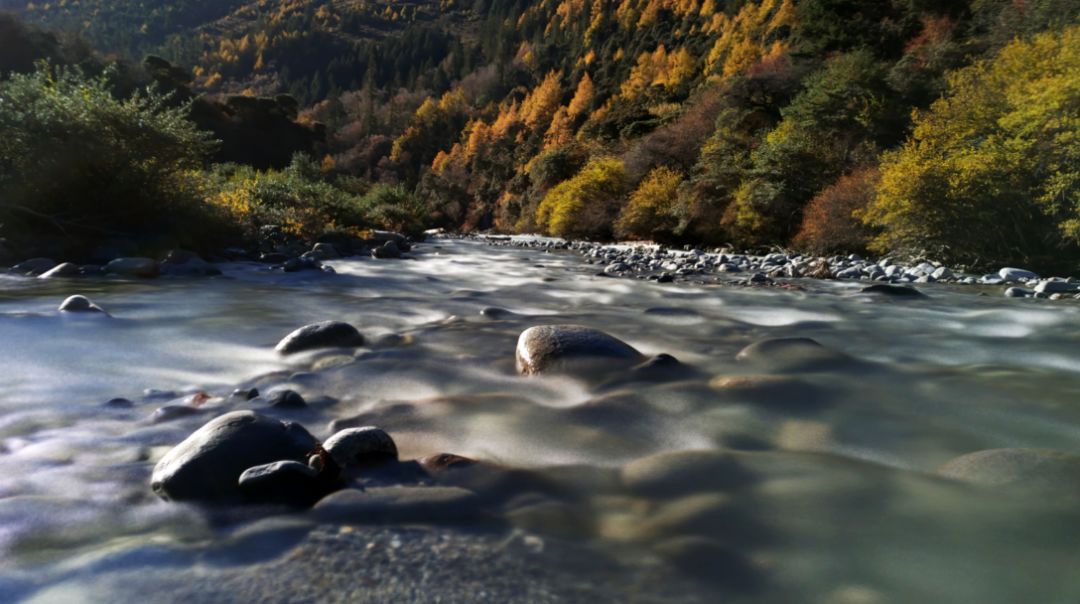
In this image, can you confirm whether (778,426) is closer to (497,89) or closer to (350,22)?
(497,89)

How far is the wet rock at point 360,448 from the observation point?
253cm

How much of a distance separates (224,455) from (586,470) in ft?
4.87

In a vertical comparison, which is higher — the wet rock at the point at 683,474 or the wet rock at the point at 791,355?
the wet rock at the point at 683,474

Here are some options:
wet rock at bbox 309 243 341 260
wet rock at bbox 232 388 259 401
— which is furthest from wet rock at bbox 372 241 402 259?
wet rock at bbox 232 388 259 401

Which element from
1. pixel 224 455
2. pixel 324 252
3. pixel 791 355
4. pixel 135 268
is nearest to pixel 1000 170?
pixel 791 355

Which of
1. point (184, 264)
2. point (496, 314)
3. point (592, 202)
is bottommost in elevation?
point (592, 202)

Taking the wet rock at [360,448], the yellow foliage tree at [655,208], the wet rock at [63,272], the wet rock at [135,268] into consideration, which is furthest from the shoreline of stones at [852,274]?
the yellow foliage tree at [655,208]

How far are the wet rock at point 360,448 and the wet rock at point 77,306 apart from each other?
5.53 metres

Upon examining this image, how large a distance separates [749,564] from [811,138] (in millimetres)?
23955

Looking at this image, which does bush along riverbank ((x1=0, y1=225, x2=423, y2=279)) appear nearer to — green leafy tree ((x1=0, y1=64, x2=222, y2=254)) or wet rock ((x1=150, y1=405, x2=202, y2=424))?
green leafy tree ((x1=0, y1=64, x2=222, y2=254))

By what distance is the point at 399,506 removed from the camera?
216 centimetres

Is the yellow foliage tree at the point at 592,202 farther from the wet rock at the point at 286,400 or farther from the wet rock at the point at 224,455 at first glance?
the wet rock at the point at 224,455

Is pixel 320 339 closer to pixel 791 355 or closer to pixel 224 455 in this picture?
pixel 224 455

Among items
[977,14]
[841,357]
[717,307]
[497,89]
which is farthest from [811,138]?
[497,89]
